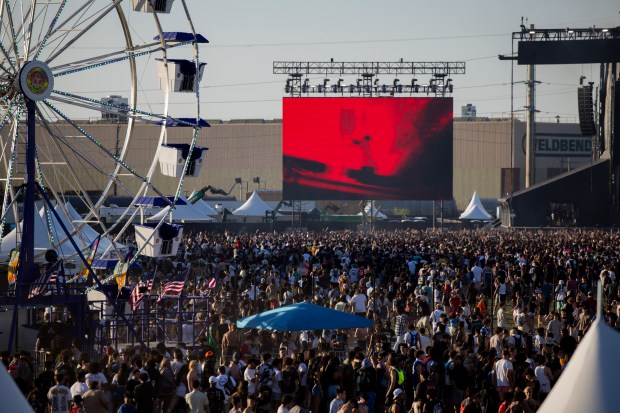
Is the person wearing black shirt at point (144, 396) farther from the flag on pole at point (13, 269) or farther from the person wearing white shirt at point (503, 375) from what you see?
the flag on pole at point (13, 269)

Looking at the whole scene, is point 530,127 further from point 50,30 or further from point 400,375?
point 400,375

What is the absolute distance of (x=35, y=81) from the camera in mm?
21750

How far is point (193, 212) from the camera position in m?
55.3

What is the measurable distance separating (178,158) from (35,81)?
4084 mm

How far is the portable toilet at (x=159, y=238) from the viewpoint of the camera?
79.5 ft

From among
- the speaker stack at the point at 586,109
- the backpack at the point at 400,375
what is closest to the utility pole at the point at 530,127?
the speaker stack at the point at 586,109

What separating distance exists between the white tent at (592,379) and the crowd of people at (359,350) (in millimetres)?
5338

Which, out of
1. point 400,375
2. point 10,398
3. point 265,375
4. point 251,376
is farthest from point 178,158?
point 10,398

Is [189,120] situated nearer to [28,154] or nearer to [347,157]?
[28,154]

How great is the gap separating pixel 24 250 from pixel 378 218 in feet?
194

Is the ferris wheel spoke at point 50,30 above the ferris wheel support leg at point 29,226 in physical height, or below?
above

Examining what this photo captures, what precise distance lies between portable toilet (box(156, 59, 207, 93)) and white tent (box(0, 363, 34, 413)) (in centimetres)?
1942

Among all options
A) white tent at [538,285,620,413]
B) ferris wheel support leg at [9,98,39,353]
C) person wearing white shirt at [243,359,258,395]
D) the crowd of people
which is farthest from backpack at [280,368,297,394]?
white tent at [538,285,620,413]

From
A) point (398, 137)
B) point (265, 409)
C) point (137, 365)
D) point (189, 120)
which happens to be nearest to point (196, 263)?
point (189, 120)
